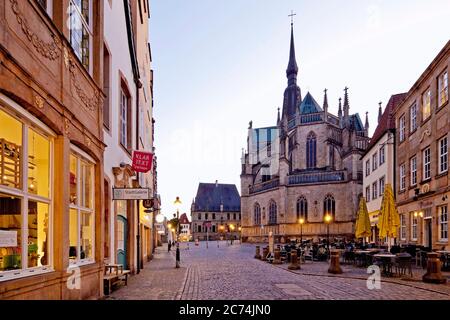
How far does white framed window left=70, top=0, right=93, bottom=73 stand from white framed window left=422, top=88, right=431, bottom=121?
720 inches

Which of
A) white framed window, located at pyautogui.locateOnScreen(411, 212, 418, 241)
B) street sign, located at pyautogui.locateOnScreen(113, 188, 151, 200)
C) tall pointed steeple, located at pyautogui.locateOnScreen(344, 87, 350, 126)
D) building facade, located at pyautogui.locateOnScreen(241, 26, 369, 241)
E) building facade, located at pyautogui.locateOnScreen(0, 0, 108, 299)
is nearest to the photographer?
building facade, located at pyautogui.locateOnScreen(0, 0, 108, 299)

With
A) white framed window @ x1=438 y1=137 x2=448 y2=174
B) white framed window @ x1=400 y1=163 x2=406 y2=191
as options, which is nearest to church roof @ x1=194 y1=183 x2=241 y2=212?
white framed window @ x1=400 y1=163 x2=406 y2=191

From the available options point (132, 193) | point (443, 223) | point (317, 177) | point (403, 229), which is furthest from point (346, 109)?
point (132, 193)

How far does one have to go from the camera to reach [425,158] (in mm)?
22891

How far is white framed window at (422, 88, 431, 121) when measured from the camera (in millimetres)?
22328

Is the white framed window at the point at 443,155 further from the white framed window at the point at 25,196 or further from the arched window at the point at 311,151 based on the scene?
the arched window at the point at 311,151

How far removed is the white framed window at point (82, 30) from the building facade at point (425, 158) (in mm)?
16178

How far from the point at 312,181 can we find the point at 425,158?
41.6 metres

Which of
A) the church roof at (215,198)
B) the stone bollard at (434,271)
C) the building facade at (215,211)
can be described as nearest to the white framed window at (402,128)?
the stone bollard at (434,271)

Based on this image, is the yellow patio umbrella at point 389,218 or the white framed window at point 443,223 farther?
the white framed window at point 443,223

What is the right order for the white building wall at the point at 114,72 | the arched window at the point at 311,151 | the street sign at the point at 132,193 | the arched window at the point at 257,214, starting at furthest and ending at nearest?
1. the arched window at the point at 257,214
2. the arched window at the point at 311,151
3. the white building wall at the point at 114,72
4. the street sign at the point at 132,193

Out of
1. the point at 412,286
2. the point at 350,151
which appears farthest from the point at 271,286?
the point at 350,151

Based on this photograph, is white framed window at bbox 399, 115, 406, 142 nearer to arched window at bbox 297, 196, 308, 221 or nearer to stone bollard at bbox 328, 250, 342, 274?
stone bollard at bbox 328, 250, 342, 274

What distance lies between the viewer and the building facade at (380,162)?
29.2 metres
